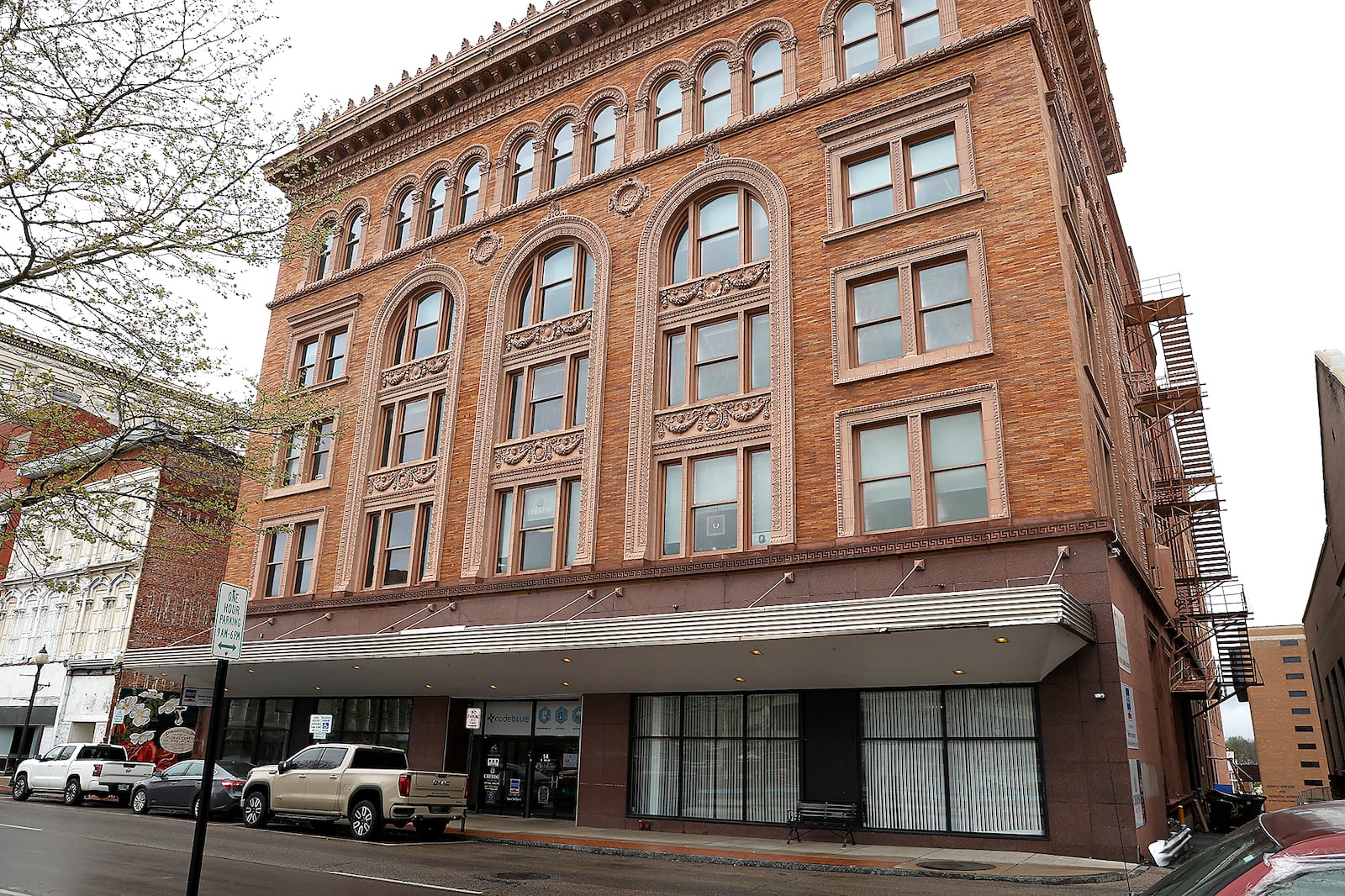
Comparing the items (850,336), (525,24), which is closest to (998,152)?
(850,336)

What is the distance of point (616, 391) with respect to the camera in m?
25.8

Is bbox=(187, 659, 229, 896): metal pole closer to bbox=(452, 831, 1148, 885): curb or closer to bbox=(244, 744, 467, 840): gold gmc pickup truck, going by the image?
bbox=(452, 831, 1148, 885): curb

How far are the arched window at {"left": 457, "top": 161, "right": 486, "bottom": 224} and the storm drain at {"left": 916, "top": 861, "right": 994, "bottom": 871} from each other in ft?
81.5

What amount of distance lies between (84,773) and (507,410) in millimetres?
16693

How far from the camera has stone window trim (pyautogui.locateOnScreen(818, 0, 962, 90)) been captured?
77.7 ft

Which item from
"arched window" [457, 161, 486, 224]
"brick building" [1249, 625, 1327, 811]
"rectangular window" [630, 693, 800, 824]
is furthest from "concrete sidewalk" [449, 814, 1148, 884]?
"brick building" [1249, 625, 1327, 811]

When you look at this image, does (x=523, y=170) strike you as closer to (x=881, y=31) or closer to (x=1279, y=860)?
(x=881, y=31)

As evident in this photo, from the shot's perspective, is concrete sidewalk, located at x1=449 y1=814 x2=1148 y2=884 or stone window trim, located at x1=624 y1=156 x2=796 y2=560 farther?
stone window trim, located at x1=624 y1=156 x2=796 y2=560

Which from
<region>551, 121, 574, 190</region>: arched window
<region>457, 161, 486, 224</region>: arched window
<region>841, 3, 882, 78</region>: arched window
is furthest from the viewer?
<region>457, 161, 486, 224</region>: arched window

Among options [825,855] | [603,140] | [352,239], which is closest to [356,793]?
[825,855]

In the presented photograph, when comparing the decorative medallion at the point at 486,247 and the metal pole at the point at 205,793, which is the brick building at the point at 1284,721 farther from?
the metal pole at the point at 205,793

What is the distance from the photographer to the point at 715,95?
2745 centimetres

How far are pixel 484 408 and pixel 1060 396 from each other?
16.5 m

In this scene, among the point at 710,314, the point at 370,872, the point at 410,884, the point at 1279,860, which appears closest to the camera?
the point at 1279,860
